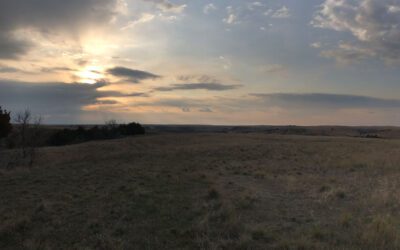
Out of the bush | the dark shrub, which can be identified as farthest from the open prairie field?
the dark shrub

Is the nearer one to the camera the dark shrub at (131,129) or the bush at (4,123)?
the bush at (4,123)

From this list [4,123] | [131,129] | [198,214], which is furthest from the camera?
[131,129]

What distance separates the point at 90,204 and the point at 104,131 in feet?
228

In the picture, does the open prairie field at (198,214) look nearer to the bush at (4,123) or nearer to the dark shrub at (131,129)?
the bush at (4,123)

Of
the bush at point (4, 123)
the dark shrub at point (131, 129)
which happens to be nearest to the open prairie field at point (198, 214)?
the bush at point (4, 123)

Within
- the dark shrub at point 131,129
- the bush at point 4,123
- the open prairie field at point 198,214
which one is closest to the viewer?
the open prairie field at point 198,214

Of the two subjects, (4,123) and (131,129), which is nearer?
(4,123)

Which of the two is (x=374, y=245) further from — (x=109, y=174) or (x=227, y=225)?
(x=109, y=174)

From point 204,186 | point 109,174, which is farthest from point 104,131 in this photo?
point 204,186

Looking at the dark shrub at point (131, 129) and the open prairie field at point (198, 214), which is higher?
the dark shrub at point (131, 129)

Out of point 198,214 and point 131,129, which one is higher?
point 131,129

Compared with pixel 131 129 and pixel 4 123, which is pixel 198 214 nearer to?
pixel 4 123

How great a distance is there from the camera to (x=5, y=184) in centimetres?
A: 1867

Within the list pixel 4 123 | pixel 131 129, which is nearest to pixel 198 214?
pixel 4 123
